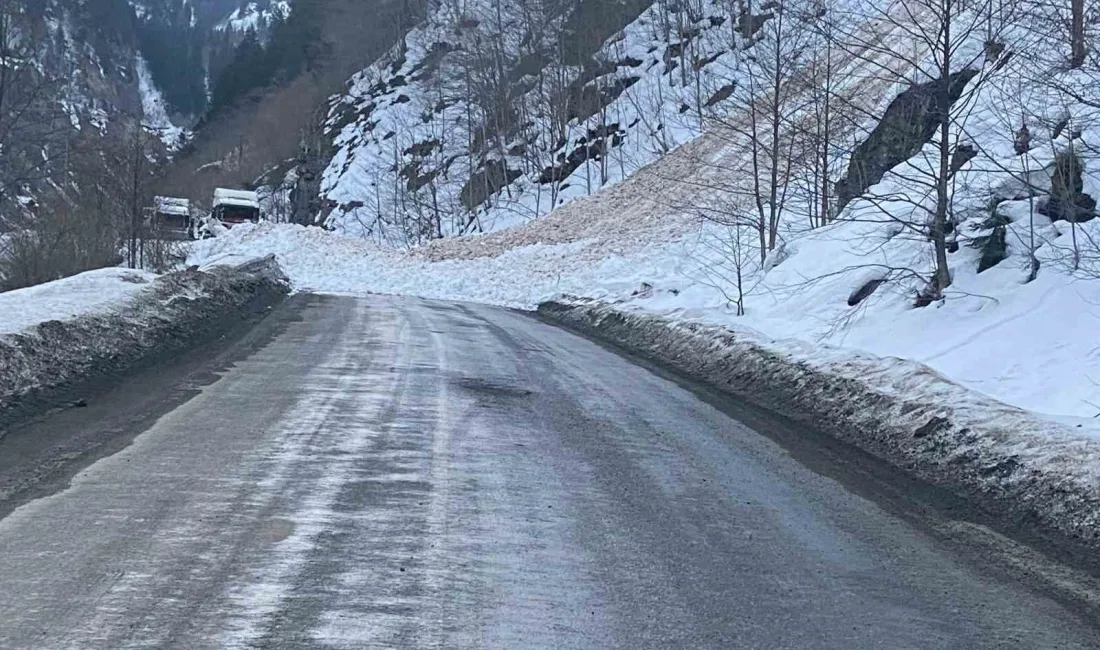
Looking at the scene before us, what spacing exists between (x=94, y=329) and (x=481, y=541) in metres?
7.98

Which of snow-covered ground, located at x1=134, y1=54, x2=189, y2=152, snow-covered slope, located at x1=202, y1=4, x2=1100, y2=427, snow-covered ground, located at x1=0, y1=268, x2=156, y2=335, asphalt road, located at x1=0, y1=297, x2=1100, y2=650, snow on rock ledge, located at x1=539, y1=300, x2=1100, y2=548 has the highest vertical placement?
snow-covered ground, located at x1=134, y1=54, x2=189, y2=152

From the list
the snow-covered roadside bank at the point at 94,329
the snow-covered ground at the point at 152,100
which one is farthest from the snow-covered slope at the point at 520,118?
the snow-covered ground at the point at 152,100

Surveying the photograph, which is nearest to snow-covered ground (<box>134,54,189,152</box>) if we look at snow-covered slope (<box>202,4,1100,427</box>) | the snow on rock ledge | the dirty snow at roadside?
snow-covered slope (<box>202,4,1100,427</box>)

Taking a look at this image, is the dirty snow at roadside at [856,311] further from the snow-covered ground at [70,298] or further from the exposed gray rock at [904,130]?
the snow-covered ground at [70,298]

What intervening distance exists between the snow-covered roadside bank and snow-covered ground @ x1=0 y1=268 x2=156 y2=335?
0.04ft

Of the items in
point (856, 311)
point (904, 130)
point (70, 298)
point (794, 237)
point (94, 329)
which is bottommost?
point (94, 329)

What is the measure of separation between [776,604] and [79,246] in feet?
77.9

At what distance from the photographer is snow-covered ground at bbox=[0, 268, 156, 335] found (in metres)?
11.1

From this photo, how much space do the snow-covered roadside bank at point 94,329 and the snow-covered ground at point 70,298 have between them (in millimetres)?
12

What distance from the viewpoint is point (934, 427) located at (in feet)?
28.4

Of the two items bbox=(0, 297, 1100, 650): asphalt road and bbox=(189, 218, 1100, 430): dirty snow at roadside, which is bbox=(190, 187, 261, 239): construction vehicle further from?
bbox=(0, 297, 1100, 650): asphalt road

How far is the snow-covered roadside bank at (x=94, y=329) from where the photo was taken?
30.6 ft

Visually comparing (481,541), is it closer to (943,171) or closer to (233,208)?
(943,171)

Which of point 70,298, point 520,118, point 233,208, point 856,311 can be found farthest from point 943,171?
point 233,208
